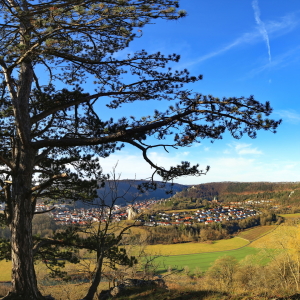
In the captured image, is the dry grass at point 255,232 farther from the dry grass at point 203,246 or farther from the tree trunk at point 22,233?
the tree trunk at point 22,233

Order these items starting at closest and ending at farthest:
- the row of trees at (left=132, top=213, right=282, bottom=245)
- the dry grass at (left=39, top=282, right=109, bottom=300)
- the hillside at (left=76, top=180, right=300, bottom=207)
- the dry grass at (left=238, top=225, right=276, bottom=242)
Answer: the dry grass at (left=39, top=282, right=109, bottom=300)
the row of trees at (left=132, top=213, right=282, bottom=245)
the dry grass at (left=238, top=225, right=276, bottom=242)
the hillside at (left=76, top=180, right=300, bottom=207)

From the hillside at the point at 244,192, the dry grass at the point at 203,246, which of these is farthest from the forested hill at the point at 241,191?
the dry grass at the point at 203,246

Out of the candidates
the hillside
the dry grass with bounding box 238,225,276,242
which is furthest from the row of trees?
the hillside

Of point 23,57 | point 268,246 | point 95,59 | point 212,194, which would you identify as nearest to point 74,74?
point 95,59

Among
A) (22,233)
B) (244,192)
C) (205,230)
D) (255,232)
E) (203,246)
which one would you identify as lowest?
(255,232)

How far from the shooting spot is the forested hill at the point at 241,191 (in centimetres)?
10725

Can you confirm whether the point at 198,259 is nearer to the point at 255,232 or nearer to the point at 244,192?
the point at 255,232

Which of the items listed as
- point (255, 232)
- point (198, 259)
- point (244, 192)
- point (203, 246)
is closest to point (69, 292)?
point (198, 259)

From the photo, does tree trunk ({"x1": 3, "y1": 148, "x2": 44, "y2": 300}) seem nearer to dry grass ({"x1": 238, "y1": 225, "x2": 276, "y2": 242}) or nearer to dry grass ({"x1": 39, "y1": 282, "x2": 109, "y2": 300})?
dry grass ({"x1": 39, "y1": 282, "x2": 109, "y2": 300})

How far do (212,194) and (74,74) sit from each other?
12616 centimetres

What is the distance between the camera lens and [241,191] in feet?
399

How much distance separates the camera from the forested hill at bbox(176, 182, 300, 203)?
10725 centimetres

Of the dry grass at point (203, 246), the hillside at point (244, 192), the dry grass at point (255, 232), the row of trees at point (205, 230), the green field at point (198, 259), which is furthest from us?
the hillside at point (244, 192)

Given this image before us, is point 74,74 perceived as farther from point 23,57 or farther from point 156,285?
point 156,285
